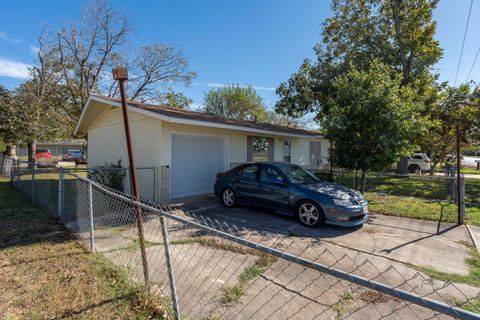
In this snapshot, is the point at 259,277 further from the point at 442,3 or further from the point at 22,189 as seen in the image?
the point at 442,3

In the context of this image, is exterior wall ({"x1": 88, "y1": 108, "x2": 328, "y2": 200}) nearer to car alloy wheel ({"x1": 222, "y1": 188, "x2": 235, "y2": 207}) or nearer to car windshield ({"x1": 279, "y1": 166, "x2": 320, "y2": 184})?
car alloy wheel ({"x1": 222, "y1": 188, "x2": 235, "y2": 207})

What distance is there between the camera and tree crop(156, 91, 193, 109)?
1073 inches

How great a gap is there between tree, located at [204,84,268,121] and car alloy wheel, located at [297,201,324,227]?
24385 millimetres

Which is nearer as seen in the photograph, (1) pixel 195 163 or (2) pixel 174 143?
(2) pixel 174 143

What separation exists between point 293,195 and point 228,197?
2.36 metres

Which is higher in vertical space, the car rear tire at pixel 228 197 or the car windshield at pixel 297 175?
the car windshield at pixel 297 175

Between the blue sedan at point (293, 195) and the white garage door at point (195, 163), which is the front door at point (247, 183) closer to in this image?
the blue sedan at point (293, 195)

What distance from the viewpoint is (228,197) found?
8320 mm

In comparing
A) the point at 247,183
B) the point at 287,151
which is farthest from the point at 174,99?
the point at 247,183

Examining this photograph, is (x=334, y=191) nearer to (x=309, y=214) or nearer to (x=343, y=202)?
(x=343, y=202)

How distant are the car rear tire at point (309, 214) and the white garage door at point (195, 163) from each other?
461cm

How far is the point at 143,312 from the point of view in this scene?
3.01m

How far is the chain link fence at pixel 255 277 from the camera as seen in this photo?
2973 millimetres

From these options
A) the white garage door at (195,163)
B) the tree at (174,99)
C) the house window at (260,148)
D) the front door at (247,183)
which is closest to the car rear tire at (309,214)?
the front door at (247,183)
